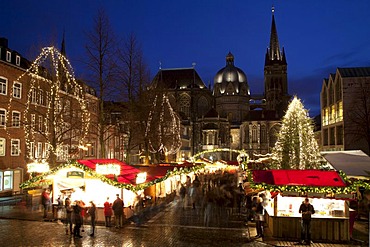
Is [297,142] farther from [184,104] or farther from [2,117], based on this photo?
[184,104]

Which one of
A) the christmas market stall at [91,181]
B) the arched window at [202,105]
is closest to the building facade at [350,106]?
the christmas market stall at [91,181]

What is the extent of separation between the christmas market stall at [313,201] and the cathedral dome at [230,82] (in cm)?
9560

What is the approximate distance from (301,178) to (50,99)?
2043 cm

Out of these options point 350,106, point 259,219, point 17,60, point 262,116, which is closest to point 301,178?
point 259,219

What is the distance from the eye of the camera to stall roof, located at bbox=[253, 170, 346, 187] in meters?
15.1

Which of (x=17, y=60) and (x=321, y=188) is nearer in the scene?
(x=321, y=188)

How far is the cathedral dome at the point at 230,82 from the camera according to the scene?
11076 centimetres

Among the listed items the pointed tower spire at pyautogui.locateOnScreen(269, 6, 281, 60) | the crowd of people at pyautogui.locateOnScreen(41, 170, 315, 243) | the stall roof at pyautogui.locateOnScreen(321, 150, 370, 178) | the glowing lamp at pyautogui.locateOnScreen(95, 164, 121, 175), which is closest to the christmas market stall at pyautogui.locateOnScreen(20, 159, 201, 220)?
the glowing lamp at pyautogui.locateOnScreen(95, 164, 121, 175)

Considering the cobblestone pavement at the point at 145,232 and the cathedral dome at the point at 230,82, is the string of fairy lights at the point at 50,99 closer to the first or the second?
the cobblestone pavement at the point at 145,232

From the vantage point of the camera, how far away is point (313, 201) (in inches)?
610

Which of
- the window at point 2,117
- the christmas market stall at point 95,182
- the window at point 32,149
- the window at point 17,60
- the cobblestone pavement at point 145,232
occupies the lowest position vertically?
the cobblestone pavement at point 145,232

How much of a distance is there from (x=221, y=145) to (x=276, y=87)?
36504 mm

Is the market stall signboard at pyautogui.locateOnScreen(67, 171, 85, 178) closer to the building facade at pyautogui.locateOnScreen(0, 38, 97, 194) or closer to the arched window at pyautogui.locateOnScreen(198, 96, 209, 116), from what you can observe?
the building facade at pyautogui.locateOnScreen(0, 38, 97, 194)

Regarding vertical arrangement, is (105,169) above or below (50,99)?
below
